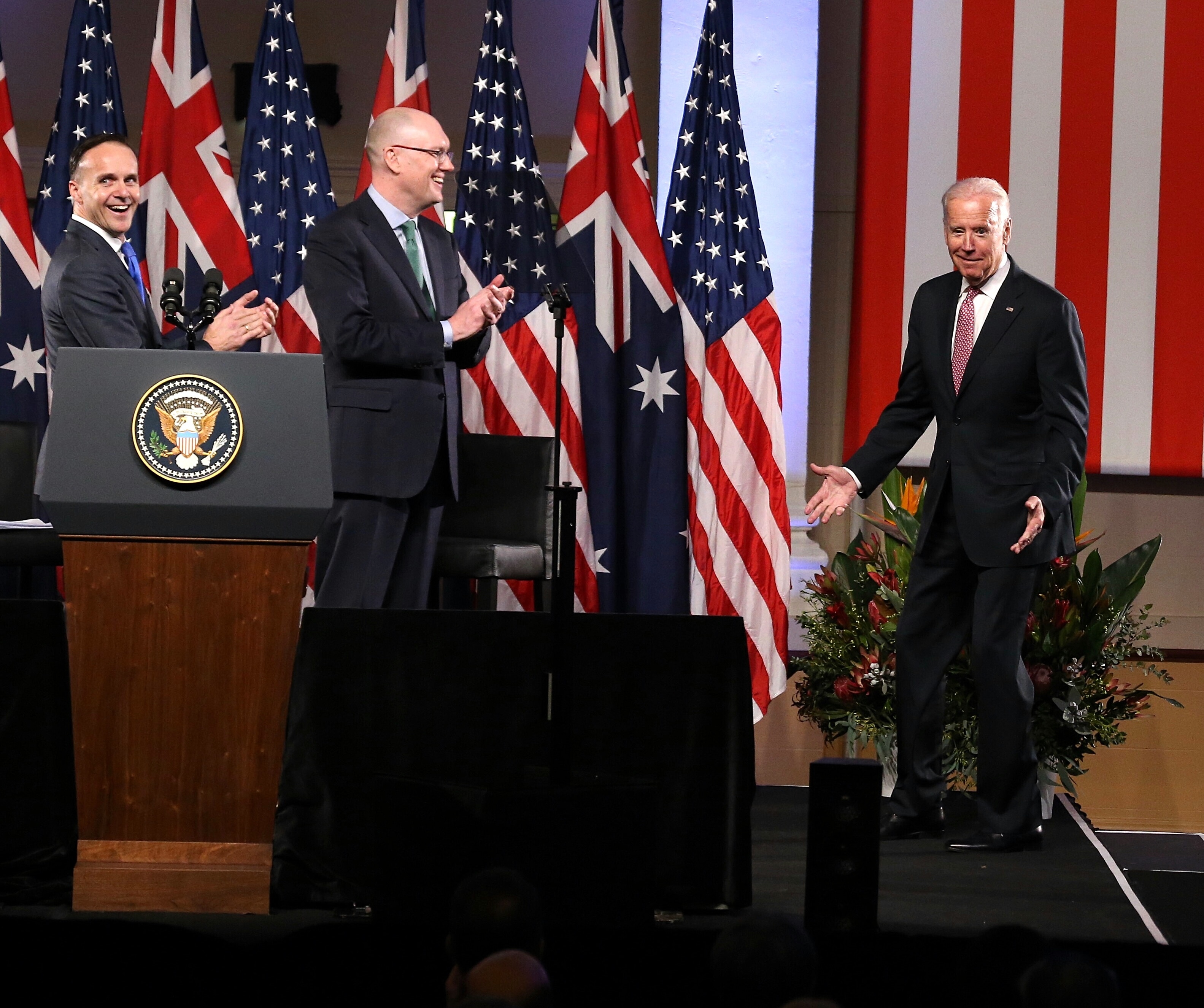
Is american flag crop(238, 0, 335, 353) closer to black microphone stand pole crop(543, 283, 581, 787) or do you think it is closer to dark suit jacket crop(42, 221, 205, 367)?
dark suit jacket crop(42, 221, 205, 367)

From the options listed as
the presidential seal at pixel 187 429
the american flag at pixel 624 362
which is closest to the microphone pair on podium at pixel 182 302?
the presidential seal at pixel 187 429

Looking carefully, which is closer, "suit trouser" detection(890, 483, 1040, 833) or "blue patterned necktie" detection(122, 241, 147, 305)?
"suit trouser" detection(890, 483, 1040, 833)

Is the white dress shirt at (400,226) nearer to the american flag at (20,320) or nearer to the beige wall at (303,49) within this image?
the american flag at (20,320)

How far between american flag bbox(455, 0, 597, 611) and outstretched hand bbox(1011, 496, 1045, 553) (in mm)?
2442

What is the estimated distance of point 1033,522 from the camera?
136 inches

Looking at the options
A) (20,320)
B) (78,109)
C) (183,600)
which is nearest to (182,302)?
(183,600)

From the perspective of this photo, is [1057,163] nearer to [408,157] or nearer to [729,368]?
[729,368]

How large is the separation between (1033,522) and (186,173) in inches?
146

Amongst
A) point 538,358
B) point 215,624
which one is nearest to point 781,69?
point 538,358

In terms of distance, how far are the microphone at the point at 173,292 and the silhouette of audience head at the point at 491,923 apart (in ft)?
4.80

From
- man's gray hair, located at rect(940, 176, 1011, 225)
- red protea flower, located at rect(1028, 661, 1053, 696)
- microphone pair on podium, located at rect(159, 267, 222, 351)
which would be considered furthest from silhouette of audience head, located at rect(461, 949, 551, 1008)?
red protea flower, located at rect(1028, 661, 1053, 696)

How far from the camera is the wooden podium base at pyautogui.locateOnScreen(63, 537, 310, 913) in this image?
2.70 m

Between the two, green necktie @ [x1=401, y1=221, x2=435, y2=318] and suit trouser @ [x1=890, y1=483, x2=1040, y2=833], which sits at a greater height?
green necktie @ [x1=401, y1=221, x2=435, y2=318]

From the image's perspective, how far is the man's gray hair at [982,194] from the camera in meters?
3.59
